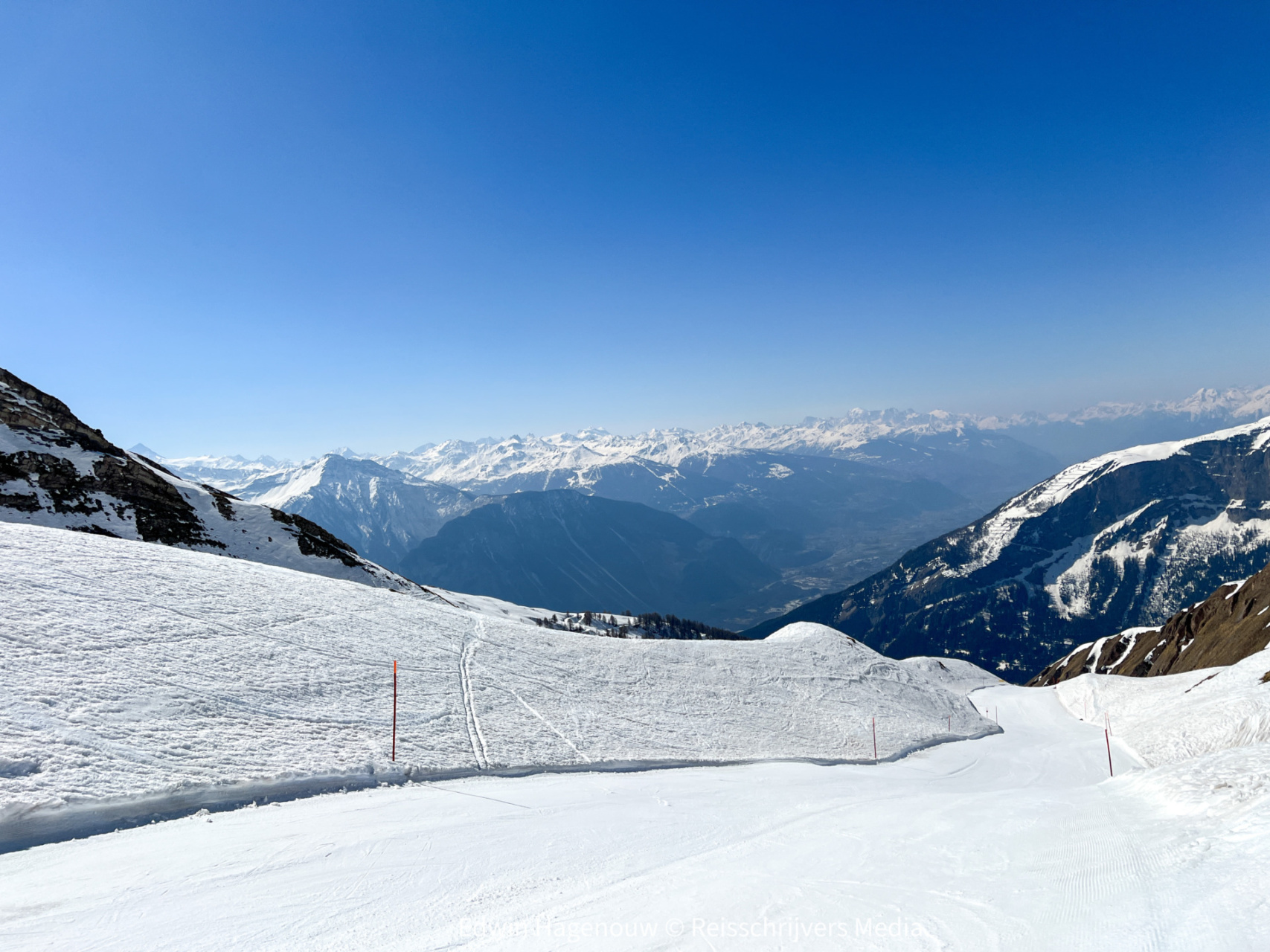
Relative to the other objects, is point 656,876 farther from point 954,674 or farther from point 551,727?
point 954,674

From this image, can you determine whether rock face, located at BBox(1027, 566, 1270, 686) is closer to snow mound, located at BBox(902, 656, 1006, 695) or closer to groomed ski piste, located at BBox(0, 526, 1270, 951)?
snow mound, located at BBox(902, 656, 1006, 695)

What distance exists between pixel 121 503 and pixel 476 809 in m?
51.8

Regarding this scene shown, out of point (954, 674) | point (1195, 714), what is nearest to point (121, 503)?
point (1195, 714)

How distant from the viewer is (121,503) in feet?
148

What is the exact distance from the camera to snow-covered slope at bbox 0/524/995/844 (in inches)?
437

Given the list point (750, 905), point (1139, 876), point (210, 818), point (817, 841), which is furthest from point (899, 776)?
point (210, 818)

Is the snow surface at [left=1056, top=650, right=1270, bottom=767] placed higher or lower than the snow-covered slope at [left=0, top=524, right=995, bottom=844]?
lower

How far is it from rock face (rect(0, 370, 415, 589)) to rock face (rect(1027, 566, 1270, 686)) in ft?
281

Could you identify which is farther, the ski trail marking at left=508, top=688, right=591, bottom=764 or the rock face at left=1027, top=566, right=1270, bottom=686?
the rock face at left=1027, top=566, right=1270, bottom=686

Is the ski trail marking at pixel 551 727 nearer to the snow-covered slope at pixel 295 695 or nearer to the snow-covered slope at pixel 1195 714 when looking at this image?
the snow-covered slope at pixel 295 695

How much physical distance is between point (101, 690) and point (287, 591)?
1149 centimetres

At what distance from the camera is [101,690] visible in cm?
1289

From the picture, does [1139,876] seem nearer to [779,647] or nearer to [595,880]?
[595,880]

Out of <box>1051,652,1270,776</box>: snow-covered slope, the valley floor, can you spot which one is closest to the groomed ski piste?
the valley floor
